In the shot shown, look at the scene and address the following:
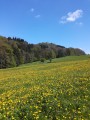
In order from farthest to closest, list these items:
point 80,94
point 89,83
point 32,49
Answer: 1. point 32,49
2. point 89,83
3. point 80,94

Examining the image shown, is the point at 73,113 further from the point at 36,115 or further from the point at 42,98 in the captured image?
the point at 42,98

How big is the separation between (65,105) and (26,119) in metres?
2.28

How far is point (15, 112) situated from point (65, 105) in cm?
229

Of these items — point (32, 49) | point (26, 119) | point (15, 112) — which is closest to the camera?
point (26, 119)

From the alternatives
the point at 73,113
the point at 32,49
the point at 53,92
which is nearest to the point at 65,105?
the point at 73,113

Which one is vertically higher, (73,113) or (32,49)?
(32,49)

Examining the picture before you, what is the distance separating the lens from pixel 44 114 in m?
11.6

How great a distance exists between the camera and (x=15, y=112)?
11969 mm

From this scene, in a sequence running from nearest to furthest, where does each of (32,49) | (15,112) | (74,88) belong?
(15,112), (74,88), (32,49)

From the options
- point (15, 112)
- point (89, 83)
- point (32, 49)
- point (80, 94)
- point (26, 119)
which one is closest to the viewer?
point (26, 119)

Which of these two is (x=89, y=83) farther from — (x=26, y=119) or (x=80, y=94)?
(x=26, y=119)

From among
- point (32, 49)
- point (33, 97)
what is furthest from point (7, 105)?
point (32, 49)

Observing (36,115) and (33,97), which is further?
(33,97)

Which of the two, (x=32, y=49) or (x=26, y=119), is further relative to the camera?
(x=32, y=49)
